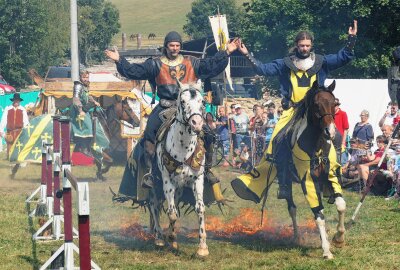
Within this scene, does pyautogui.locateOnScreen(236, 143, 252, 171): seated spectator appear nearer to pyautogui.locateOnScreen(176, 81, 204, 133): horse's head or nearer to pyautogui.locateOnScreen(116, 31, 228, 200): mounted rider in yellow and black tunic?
pyautogui.locateOnScreen(116, 31, 228, 200): mounted rider in yellow and black tunic

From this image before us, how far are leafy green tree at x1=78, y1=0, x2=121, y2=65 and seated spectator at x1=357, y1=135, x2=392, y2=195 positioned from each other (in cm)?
6862

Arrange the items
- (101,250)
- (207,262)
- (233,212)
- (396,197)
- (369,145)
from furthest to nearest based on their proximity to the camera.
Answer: (369,145) → (396,197) → (233,212) → (101,250) → (207,262)

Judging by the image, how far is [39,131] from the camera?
2000cm

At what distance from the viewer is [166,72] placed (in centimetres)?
1102

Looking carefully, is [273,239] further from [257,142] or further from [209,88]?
[257,142]

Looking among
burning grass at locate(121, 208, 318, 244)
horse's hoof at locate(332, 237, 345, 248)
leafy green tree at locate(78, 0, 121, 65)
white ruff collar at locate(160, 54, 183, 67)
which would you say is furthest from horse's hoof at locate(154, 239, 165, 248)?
leafy green tree at locate(78, 0, 121, 65)

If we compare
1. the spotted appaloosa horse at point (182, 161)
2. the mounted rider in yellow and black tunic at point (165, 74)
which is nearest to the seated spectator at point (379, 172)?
the mounted rider in yellow and black tunic at point (165, 74)

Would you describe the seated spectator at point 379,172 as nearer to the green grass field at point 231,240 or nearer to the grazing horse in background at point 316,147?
the green grass field at point 231,240

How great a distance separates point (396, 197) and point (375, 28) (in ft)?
46.2

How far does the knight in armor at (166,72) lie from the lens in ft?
36.1

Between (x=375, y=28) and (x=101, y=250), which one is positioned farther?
(x=375, y=28)

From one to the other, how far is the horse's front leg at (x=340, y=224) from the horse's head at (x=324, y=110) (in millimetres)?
886

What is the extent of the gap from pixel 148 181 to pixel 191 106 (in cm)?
159

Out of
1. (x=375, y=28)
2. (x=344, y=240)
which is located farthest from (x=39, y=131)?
(x=375, y=28)
